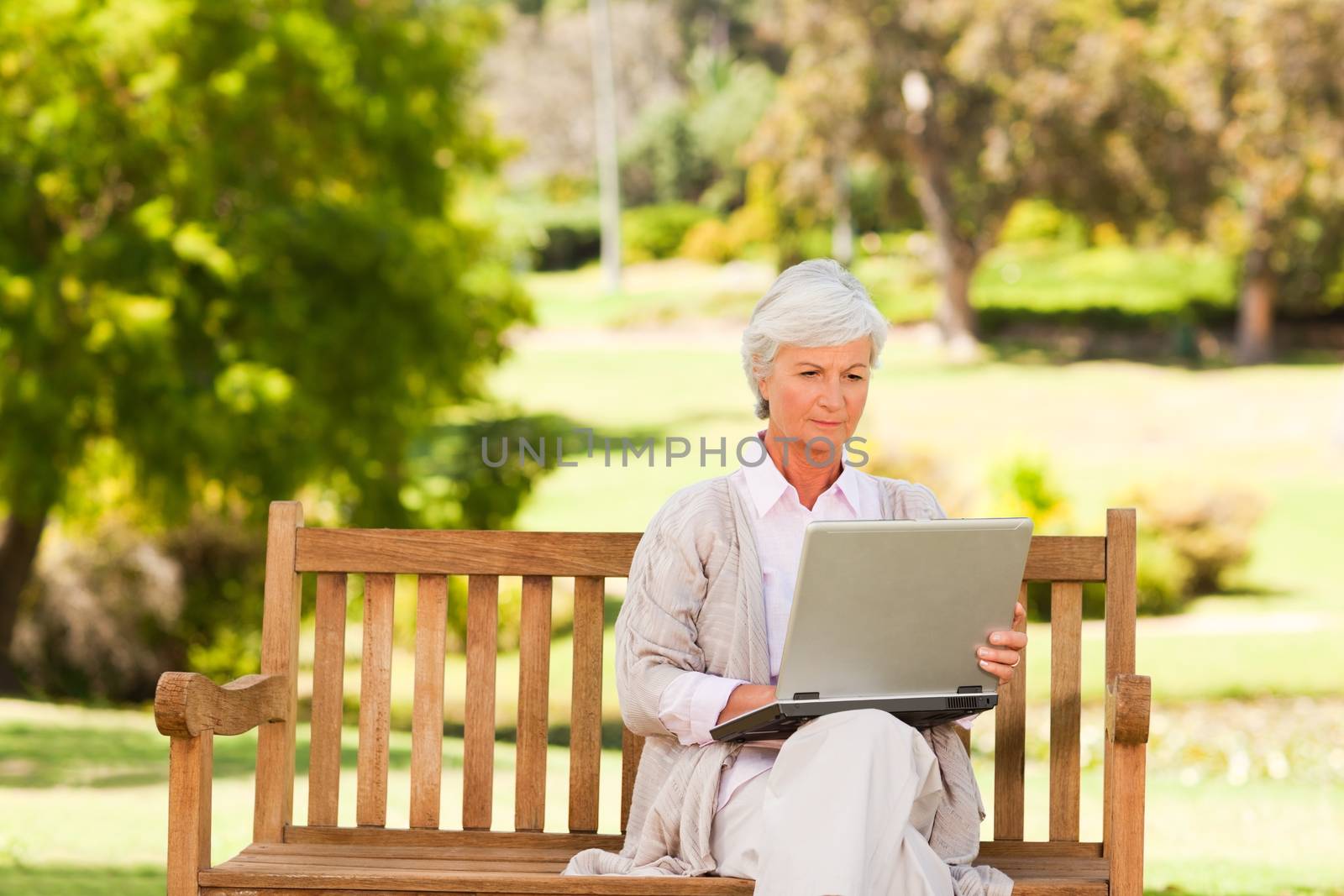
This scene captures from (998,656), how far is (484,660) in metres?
1.05

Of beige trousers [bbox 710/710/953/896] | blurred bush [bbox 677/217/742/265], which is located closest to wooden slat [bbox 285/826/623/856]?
beige trousers [bbox 710/710/953/896]

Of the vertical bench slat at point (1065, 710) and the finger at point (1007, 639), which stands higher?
the finger at point (1007, 639)

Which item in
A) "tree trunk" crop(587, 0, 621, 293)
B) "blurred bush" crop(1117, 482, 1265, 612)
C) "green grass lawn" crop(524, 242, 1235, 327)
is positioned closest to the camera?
"blurred bush" crop(1117, 482, 1265, 612)

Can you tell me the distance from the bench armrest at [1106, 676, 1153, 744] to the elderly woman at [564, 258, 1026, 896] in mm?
199

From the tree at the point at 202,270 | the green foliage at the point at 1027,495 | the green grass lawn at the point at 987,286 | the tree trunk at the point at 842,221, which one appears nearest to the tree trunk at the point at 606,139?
the green grass lawn at the point at 987,286

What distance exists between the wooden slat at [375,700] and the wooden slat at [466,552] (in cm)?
6

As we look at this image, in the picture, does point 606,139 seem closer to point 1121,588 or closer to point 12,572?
point 12,572

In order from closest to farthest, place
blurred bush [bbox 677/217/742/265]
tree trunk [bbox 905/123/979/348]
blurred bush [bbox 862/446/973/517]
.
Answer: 1. blurred bush [bbox 862/446/973/517]
2. tree trunk [bbox 905/123/979/348]
3. blurred bush [bbox 677/217/742/265]

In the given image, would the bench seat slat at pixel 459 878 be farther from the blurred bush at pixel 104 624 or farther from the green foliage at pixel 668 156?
the green foliage at pixel 668 156

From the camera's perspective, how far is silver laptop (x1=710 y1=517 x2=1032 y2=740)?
8.08 feet

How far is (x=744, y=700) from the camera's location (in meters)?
2.56

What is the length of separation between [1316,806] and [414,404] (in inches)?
202

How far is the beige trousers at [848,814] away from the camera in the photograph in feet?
7.47

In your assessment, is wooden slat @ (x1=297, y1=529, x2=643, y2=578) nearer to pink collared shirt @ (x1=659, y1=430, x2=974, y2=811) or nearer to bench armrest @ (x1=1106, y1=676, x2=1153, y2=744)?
pink collared shirt @ (x1=659, y1=430, x2=974, y2=811)
